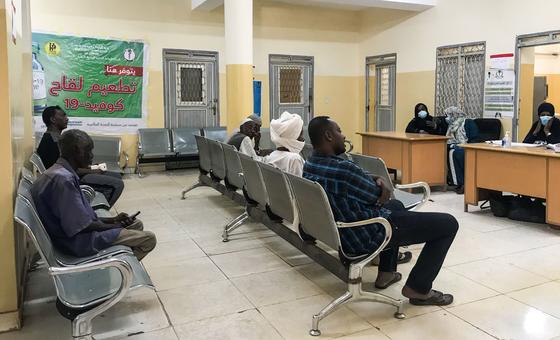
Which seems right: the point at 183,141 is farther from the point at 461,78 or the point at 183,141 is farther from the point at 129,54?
the point at 461,78

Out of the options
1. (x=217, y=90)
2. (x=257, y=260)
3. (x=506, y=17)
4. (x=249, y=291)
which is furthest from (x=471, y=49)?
(x=249, y=291)

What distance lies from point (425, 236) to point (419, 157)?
3664mm

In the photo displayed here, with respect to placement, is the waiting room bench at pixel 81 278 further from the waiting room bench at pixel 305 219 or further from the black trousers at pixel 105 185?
the black trousers at pixel 105 185

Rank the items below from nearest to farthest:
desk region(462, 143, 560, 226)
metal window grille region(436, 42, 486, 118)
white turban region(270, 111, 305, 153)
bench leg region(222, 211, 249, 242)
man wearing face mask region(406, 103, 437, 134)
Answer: white turban region(270, 111, 305, 153), bench leg region(222, 211, 249, 242), desk region(462, 143, 560, 226), metal window grille region(436, 42, 486, 118), man wearing face mask region(406, 103, 437, 134)

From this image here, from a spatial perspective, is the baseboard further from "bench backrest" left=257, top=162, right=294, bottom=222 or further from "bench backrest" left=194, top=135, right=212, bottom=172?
"bench backrest" left=194, top=135, right=212, bottom=172

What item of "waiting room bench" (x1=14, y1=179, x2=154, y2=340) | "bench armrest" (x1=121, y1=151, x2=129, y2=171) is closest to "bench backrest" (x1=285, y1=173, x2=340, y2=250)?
"waiting room bench" (x1=14, y1=179, x2=154, y2=340)

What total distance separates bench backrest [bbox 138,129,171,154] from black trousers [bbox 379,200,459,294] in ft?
19.2

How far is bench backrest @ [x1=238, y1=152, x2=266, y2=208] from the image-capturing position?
12.4 ft

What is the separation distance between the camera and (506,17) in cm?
691

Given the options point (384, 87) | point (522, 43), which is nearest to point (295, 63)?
point (384, 87)

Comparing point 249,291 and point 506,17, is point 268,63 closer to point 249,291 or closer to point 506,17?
point 506,17

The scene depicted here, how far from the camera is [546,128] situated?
554 cm

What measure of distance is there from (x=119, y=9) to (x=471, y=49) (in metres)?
5.61

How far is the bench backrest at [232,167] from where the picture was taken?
4543 millimetres
